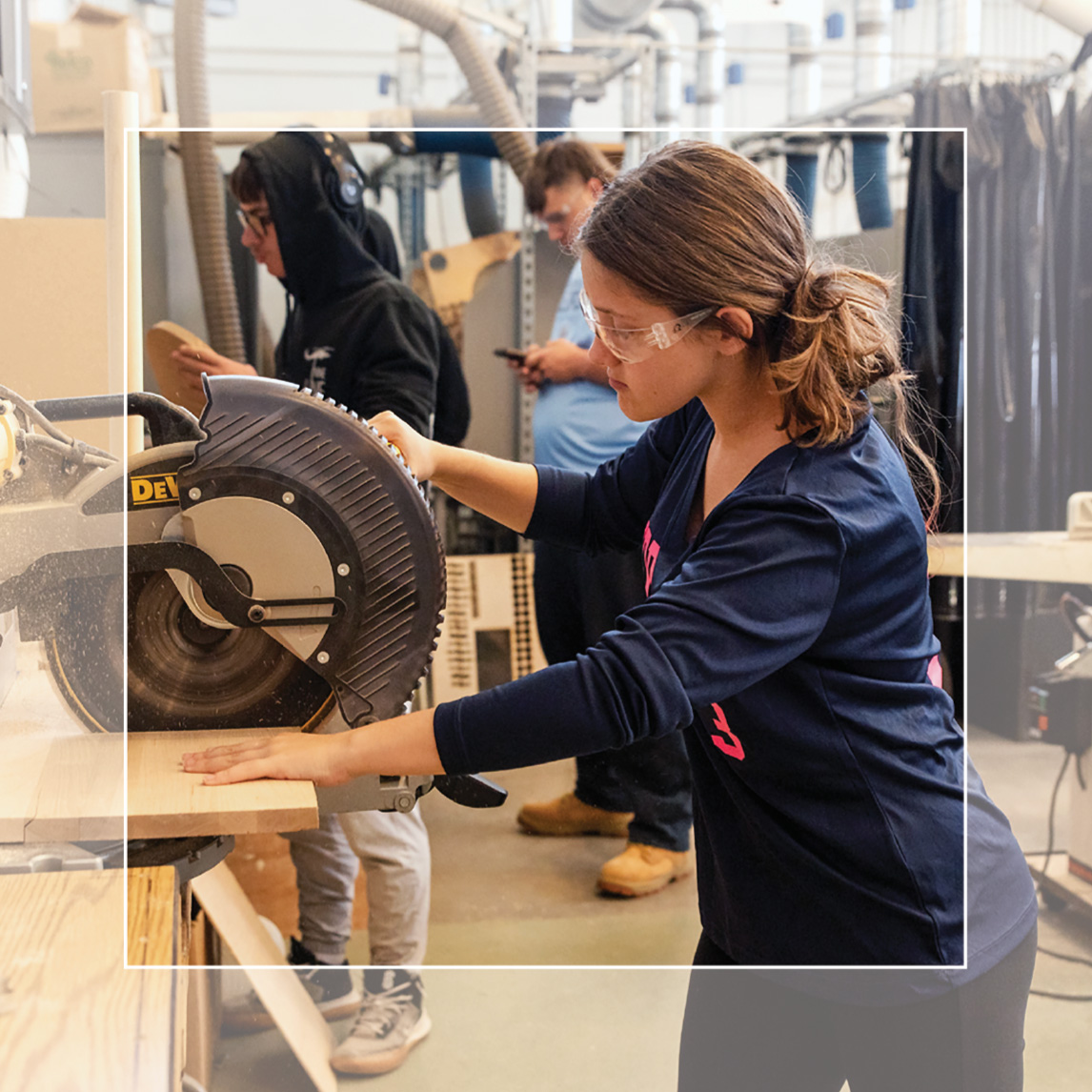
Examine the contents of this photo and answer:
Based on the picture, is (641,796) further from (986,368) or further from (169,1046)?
(169,1046)

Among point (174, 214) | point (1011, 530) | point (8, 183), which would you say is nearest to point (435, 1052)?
point (8, 183)

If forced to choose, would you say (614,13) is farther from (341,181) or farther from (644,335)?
(644,335)

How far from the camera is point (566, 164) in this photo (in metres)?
1.79

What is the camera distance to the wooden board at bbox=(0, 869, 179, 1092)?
1.87ft

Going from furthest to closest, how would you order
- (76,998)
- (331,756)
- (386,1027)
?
(386,1027) < (331,756) < (76,998)

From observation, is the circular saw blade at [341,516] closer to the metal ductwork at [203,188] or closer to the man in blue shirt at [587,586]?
the man in blue shirt at [587,586]

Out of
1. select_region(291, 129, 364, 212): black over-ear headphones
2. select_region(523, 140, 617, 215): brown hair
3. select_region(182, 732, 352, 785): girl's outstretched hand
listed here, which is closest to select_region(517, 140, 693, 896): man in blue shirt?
select_region(523, 140, 617, 215): brown hair

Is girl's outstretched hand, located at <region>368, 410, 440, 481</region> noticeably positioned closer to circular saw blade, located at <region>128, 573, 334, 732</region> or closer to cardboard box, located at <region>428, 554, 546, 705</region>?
circular saw blade, located at <region>128, 573, 334, 732</region>

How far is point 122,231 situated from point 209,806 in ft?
1.40

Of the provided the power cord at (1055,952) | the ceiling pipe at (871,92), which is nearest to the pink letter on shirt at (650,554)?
the power cord at (1055,952)

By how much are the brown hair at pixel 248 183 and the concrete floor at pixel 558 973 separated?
1.07 m

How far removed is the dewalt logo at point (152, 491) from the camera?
2.59 feet

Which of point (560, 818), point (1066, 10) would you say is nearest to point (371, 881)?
point (560, 818)

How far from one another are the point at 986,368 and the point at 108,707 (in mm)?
2098
